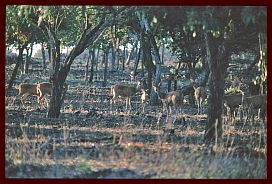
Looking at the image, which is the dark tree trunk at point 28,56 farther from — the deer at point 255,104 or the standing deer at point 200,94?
the deer at point 255,104

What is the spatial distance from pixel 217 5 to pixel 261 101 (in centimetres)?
548

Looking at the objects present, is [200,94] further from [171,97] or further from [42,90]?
[42,90]

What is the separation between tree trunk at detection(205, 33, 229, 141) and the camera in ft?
30.3

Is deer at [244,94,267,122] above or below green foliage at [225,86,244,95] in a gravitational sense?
below

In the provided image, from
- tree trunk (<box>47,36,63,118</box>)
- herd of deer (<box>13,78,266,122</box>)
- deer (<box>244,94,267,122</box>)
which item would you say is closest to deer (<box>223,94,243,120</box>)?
herd of deer (<box>13,78,266,122</box>)

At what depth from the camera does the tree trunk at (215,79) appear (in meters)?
9.24

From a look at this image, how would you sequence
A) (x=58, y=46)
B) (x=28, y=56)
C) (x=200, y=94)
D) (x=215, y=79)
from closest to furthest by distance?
(x=215, y=79) → (x=58, y=46) → (x=200, y=94) → (x=28, y=56)

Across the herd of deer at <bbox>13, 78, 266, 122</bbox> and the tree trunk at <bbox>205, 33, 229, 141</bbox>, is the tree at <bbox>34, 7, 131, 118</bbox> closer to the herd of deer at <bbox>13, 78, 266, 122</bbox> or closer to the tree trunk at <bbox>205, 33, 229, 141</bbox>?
the herd of deer at <bbox>13, 78, 266, 122</bbox>

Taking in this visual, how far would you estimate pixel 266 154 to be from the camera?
8.44 m

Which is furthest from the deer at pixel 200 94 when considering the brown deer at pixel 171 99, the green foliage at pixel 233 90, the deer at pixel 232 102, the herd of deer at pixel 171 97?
the deer at pixel 232 102

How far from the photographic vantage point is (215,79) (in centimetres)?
941

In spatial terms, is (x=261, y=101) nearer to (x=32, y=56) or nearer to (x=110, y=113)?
(x=110, y=113)

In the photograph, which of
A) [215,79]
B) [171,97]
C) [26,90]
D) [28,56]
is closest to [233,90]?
[171,97]

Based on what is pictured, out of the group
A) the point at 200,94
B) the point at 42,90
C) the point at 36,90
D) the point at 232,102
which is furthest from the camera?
the point at 200,94
